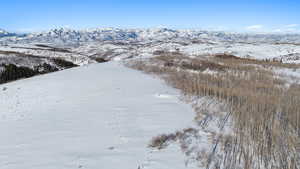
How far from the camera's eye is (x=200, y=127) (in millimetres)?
4754

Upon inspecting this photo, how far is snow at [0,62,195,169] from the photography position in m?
3.43

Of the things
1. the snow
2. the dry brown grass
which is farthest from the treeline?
the dry brown grass

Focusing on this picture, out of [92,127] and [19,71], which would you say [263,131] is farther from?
[19,71]

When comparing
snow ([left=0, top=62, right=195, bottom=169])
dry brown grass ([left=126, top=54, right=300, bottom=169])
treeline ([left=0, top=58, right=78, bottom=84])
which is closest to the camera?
dry brown grass ([left=126, top=54, right=300, bottom=169])

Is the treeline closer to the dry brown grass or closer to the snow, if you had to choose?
the snow

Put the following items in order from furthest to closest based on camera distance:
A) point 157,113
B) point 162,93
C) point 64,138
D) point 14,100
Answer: point 14,100
point 162,93
point 157,113
point 64,138

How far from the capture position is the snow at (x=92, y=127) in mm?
3426

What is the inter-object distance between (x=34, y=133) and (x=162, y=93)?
4406 mm

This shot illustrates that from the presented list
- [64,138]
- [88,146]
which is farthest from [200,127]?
[64,138]

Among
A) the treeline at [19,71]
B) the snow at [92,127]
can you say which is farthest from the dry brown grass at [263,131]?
the treeline at [19,71]

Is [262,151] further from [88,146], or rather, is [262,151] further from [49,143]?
[49,143]

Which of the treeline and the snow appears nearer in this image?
the snow

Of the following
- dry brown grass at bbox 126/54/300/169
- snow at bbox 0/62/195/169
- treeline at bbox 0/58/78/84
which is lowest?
treeline at bbox 0/58/78/84

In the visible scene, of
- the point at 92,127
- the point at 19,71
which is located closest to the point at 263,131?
the point at 92,127
